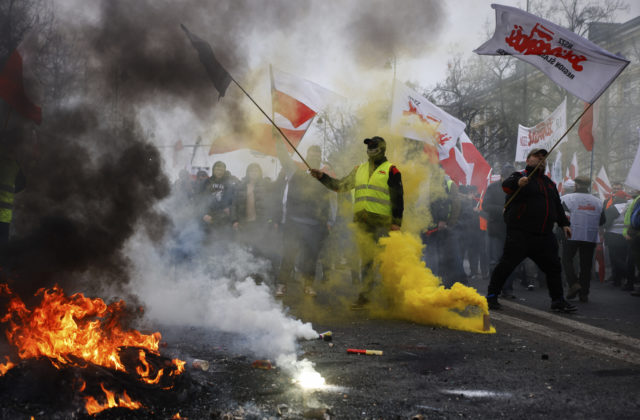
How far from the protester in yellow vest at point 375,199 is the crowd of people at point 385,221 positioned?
0.01 m

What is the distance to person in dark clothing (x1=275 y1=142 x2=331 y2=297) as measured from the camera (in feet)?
24.3

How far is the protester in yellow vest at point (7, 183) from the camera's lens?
17.8 ft

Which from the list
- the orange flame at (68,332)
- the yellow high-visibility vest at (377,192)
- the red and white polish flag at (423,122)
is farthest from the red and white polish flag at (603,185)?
the orange flame at (68,332)

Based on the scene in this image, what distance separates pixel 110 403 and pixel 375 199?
3.88 m

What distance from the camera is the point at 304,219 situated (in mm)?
7480

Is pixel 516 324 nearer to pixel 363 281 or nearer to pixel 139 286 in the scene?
pixel 363 281

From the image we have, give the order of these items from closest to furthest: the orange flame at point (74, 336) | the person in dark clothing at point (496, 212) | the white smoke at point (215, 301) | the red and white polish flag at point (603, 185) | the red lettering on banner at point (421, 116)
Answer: the orange flame at point (74, 336) < the white smoke at point (215, 301) < the red lettering on banner at point (421, 116) < the person in dark clothing at point (496, 212) < the red and white polish flag at point (603, 185)

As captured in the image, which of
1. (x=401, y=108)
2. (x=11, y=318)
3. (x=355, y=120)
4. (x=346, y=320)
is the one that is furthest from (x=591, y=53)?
(x=11, y=318)

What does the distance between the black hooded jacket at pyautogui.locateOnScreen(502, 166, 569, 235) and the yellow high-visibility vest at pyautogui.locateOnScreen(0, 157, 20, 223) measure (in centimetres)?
538

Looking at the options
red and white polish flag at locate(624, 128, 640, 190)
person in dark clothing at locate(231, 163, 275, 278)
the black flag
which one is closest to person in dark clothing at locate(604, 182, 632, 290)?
red and white polish flag at locate(624, 128, 640, 190)

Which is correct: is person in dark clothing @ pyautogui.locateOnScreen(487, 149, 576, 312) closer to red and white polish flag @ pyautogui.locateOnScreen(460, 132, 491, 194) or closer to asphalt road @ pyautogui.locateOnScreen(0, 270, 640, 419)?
asphalt road @ pyautogui.locateOnScreen(0, 270, 640, 419)

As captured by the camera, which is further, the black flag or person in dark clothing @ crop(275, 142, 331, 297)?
person in dark clothing @ crop(275, 142, 331, 297)

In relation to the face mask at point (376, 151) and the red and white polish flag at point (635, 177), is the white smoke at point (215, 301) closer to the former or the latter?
the face mask at point (376, 151)

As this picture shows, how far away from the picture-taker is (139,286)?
19.9 feet
